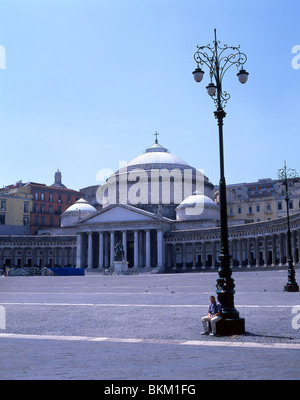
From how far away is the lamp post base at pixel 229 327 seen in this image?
12.4 metres

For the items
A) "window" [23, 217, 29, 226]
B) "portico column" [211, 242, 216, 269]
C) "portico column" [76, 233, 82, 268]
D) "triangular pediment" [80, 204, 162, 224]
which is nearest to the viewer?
"portico column" [211, 242, 216, 269]

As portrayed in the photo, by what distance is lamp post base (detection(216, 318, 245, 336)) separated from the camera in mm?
12391

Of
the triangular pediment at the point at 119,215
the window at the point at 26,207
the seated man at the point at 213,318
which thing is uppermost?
the window at the point at 26,207

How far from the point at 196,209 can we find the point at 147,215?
9.97m

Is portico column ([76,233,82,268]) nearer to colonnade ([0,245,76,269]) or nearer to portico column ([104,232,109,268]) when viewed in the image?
colonnade ([0,245,76,269])

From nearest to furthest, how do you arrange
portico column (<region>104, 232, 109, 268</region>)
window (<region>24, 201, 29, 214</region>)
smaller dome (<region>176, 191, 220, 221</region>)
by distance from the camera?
portico column (<region>104, 232, 109, 268</region>), smaller dome (<region>176, 191, 220, 221</region>), window (<region>24, 201, 29, 214</region>)

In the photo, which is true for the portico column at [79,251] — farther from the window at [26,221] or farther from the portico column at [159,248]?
the window at [26,221]

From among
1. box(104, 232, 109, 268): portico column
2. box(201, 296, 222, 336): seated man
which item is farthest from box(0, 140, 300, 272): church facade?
box(201, 296, 222, 336): seated man

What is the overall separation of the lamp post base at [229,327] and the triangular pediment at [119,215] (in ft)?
233

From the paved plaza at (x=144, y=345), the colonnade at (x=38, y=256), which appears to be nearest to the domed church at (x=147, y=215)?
the colonnade at (x=38, y=256)

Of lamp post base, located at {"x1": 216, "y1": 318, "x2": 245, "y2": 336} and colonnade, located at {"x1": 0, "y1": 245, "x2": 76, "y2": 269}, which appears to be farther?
colonnade, located at {"x1": 0, "y1": 245, "x2": 76, "y2": 269}

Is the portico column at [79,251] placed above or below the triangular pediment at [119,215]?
below
